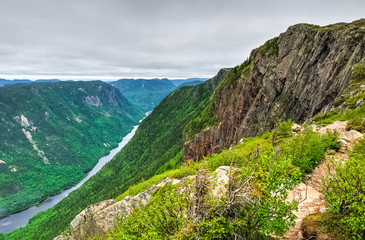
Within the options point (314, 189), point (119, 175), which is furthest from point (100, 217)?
point (119, 175)

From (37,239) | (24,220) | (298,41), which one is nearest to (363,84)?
(298,41)

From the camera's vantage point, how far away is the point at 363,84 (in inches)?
1069

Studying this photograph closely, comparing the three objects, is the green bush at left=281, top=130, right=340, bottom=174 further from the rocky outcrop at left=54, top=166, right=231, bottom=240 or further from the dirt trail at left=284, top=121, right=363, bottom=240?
the rocky outcrop at left=54, top=166, right=231, bottom=240

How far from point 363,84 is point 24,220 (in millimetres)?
219653

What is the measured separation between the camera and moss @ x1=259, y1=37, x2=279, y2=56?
58766 mm

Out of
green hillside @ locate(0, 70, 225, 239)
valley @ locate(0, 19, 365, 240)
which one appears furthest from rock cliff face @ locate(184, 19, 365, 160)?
green hillside @ locate(0, 70, 225, 239)

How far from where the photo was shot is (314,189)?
14453 mm

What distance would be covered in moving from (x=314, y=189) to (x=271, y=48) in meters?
57.1

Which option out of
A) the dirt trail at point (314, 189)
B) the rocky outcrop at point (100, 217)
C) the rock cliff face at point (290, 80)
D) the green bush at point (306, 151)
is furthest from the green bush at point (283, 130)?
the rocky outcrop at point (100, 217)

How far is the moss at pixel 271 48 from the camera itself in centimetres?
5877

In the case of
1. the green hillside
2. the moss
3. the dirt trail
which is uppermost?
the moss

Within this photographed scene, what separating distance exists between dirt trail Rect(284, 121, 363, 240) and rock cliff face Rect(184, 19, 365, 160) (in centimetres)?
1579

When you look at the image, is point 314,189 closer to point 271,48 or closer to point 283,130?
point 283,130

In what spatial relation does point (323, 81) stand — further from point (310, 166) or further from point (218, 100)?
point (218, 100)
